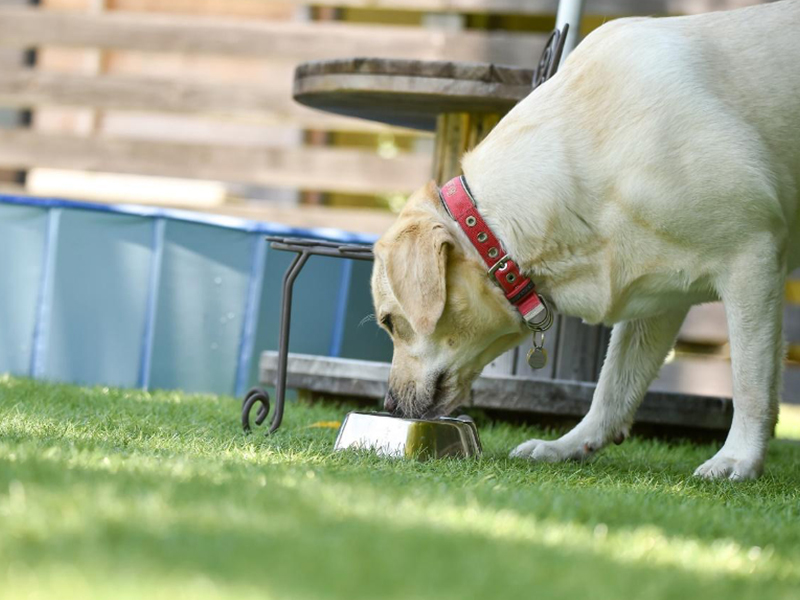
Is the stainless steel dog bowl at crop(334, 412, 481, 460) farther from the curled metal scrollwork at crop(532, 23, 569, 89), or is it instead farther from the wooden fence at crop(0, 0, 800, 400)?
the wooden fence at crop(0, 0, 800, 400)

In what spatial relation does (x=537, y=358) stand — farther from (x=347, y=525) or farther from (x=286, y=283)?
(x=347, y=525)

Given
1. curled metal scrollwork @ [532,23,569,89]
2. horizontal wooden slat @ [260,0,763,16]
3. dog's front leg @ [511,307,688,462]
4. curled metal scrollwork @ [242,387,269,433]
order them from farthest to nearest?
horizontal wooden slat @ [260,0,763,16], curled metal scrollwork @ [532,23,569,89], dog's front leg @ [511,307,688,462], curled metal scrollwork @ [242,387,269,433]

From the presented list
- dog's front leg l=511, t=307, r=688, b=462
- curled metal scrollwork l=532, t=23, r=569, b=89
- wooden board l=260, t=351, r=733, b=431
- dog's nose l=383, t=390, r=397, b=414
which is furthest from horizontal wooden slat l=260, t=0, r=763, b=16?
dog's nose l=383, t=390, r=397, b=414

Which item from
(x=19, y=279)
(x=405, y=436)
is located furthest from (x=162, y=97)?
(x=405, y=436)

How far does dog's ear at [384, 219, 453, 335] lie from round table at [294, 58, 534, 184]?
1003 millimetres

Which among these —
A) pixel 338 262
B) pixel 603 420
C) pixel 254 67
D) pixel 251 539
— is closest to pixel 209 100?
pixel 254 67

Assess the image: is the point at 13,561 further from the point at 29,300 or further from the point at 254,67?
the point at 254,67

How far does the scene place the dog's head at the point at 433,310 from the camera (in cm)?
303

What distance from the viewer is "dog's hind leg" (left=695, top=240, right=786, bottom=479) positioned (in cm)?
298

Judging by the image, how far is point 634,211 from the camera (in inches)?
117

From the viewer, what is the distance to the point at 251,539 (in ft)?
5.34

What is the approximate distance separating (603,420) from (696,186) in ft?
2.94

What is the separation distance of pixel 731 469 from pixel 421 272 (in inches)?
39.2

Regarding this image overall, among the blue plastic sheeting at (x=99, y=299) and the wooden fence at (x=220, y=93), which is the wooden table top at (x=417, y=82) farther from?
the wooden fence at (x=220, y=93)
